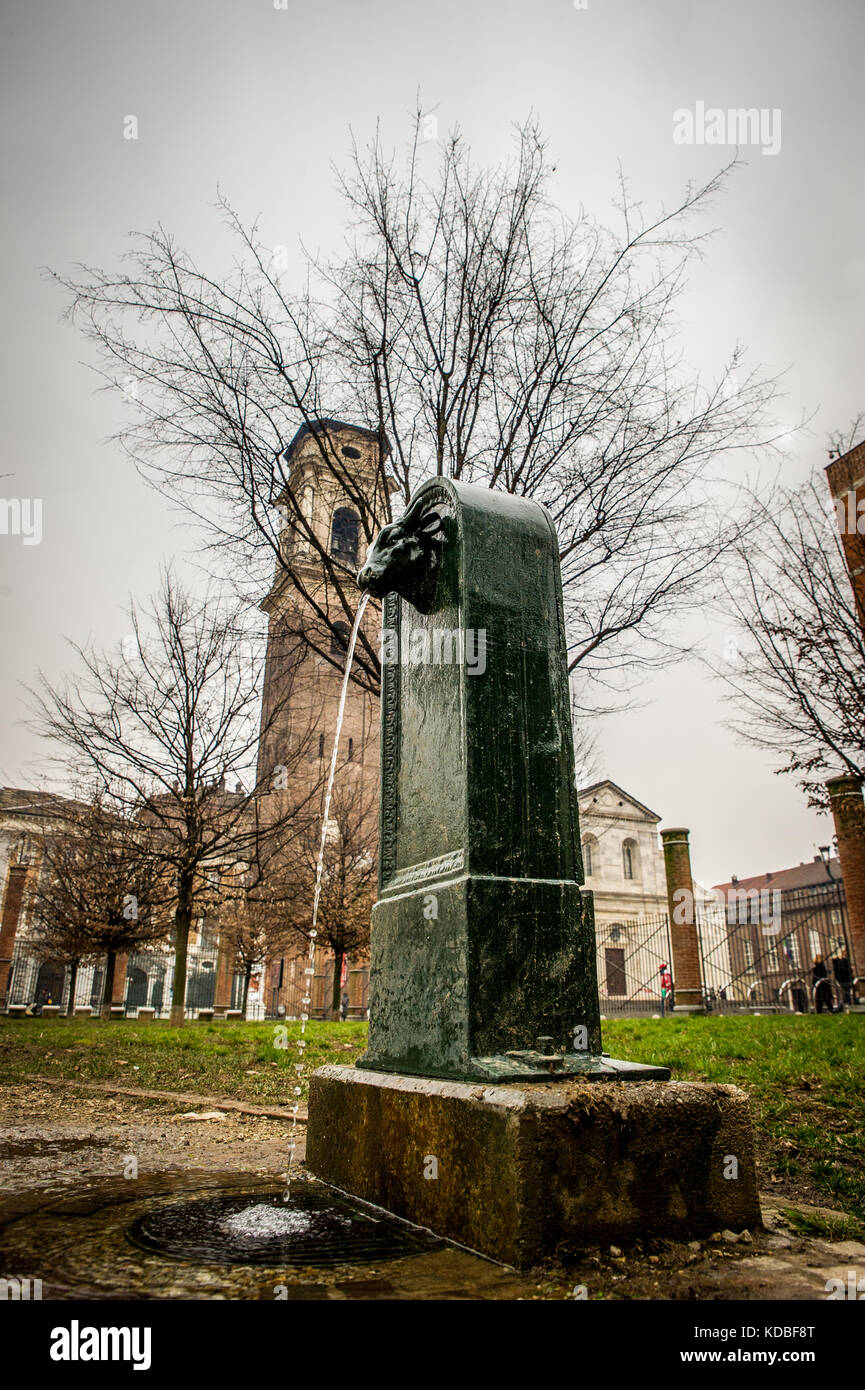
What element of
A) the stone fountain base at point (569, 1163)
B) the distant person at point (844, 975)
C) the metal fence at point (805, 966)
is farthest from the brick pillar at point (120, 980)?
the stone fountain base at point (569, 1163)

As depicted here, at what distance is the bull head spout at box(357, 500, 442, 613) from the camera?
10.5 ft

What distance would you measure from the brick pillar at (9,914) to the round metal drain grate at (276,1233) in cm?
2858

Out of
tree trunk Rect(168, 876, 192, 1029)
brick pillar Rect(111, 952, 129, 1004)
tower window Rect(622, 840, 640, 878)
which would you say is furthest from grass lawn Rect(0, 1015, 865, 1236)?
tower window Rect(622, 840, 640, 878)

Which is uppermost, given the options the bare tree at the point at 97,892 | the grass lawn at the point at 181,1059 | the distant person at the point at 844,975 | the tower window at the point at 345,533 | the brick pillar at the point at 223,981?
the tower window at the point at 345,533

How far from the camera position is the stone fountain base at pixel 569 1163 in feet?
6.22

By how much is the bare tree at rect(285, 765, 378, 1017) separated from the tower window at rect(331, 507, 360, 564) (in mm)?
12319

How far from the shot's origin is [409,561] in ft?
10.6

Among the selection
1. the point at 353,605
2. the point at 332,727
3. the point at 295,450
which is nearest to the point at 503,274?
the point at 295,450

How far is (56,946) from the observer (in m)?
24.9

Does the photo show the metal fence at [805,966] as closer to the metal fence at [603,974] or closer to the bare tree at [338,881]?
the metal fence at [603,974]

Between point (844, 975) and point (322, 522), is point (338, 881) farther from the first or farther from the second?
point (322, 522)

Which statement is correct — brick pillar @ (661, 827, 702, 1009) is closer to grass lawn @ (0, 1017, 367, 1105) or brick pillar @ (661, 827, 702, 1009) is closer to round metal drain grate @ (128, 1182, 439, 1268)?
grass lawn @ (0, 1017, 367, 1105)

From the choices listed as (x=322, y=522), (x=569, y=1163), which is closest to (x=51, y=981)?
(x=322, y=522)
